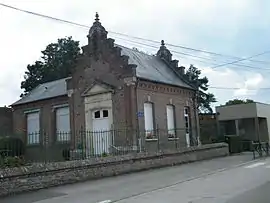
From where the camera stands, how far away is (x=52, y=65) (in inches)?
2238

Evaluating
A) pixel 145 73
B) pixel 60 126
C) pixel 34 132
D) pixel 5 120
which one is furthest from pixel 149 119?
pixel 5 120

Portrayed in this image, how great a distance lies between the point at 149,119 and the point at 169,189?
13208mm

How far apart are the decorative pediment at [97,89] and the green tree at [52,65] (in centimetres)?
2682

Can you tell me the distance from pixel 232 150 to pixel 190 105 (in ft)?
16.1

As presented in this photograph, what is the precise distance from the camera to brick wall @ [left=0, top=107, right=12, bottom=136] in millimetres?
38750

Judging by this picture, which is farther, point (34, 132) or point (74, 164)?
point (34, 132)

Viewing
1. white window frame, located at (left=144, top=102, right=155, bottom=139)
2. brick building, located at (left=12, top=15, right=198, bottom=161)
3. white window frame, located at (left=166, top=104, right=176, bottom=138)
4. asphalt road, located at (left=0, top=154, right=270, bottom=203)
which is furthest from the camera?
white window frame, located at (left=166, top=104, right=176, bottom=138)

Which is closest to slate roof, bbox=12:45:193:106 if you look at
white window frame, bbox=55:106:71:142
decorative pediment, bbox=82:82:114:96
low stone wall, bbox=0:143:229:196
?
white window frame, bbox=55:106:71:142

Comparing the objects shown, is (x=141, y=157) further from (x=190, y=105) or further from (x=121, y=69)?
(x=190, y=105)

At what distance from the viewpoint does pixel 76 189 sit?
46.4 feet

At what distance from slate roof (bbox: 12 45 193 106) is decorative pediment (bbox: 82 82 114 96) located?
2.22m

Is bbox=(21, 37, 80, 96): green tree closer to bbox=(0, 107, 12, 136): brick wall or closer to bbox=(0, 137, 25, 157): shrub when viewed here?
bbox=(0, 107, 12, 136): brick wall

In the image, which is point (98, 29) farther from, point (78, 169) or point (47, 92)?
point (78, 169)

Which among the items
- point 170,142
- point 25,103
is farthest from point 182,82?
point 25,103
